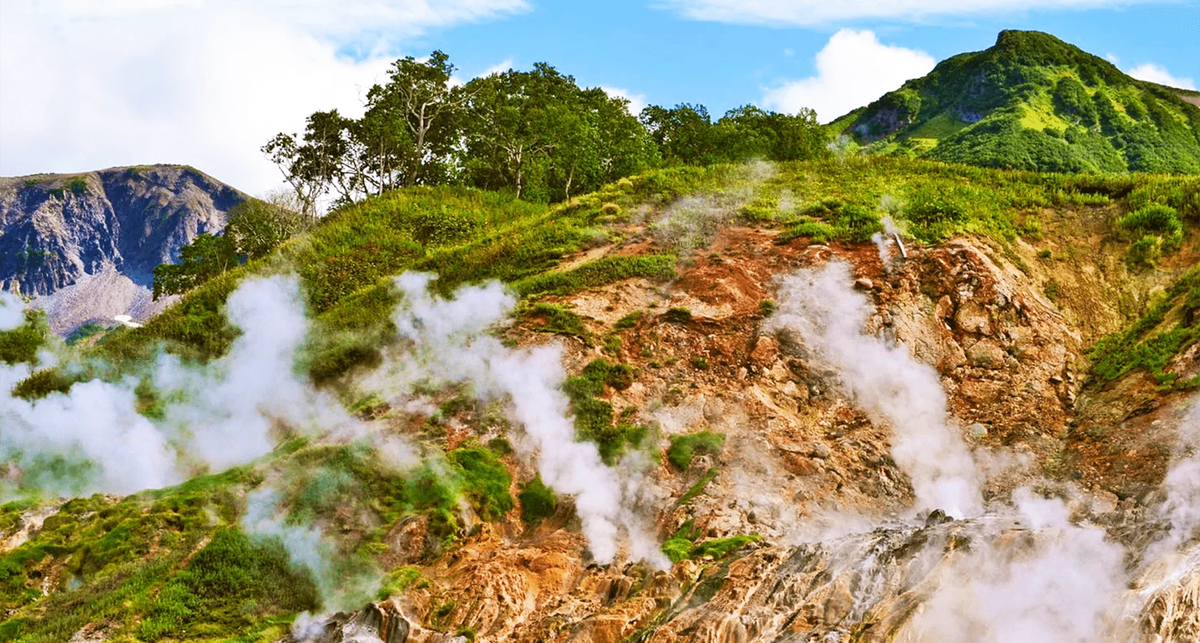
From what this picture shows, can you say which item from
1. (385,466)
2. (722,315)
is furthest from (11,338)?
(722,315)

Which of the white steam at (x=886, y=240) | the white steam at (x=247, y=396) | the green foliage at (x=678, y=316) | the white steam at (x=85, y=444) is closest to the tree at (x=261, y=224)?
the white steam at (x=247, y=396)

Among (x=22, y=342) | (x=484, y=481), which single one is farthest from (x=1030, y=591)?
(x=22, y=342)

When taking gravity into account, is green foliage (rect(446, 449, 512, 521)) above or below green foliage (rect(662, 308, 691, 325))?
below

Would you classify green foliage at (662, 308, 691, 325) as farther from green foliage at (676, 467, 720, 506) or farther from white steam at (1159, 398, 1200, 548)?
white steam at (1159, 398, 1200, 548)

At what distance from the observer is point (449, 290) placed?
66.1 feet

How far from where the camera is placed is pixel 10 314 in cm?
2706

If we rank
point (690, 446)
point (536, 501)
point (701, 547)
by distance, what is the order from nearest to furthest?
point (701, 547), point (536, 501), point (690, 446)

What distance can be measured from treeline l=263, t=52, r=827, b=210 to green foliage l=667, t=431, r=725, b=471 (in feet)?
53.1

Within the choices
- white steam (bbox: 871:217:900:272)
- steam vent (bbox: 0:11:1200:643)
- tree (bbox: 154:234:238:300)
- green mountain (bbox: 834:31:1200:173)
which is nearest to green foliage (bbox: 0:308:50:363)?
steam vent (bbox: 0:11:1200:643)

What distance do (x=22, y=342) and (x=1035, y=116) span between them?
66.9m

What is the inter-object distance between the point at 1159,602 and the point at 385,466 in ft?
31.9

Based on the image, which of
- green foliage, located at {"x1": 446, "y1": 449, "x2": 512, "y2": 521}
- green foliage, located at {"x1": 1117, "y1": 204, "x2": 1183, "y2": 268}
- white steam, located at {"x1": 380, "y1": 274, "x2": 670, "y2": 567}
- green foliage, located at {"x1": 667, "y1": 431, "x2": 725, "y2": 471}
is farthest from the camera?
green foliage, located at {"x1": 1117, "y1": 204, "x2": 1183, "y2": 268}

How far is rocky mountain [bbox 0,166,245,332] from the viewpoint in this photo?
373ft

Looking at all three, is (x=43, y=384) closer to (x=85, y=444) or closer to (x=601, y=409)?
(x=85, y=444)
